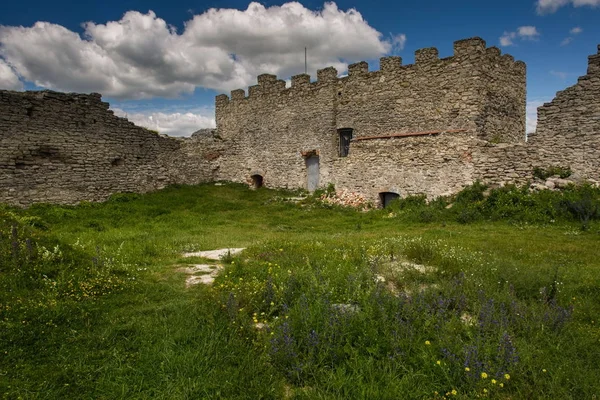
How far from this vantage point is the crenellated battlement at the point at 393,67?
47.7ft

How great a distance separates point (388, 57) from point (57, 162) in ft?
47.8

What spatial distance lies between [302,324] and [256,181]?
19472mm

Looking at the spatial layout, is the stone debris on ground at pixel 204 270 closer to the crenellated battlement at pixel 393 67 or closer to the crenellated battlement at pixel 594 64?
the crenellated battlement at pixel 393 67

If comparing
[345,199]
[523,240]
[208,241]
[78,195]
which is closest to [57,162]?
[78,195]

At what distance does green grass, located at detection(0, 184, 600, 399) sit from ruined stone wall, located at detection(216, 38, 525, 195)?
835cm

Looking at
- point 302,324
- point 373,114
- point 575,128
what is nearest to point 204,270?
point 302,324

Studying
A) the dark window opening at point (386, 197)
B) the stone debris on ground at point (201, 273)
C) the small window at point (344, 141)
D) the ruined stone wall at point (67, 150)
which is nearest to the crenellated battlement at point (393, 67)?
the small window at point (344, 141)

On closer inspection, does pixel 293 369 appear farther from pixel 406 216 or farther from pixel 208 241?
pixel 406 216

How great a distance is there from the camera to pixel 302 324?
13.6ft

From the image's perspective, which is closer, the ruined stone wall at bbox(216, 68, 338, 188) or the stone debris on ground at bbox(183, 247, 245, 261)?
the stone debris on ground at bbox(183, 247, 245, 261)

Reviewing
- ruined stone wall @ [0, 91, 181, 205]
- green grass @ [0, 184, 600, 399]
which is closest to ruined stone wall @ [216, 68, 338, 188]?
ruined stone wall @ [0, 91, 181, 205]

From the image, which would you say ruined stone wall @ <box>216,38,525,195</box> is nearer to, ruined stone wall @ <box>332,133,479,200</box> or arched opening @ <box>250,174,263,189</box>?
ruined stone wall @ <box>332,133,479,200</box>

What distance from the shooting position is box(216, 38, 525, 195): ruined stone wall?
1478cm

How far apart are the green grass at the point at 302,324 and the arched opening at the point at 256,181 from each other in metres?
15.4
